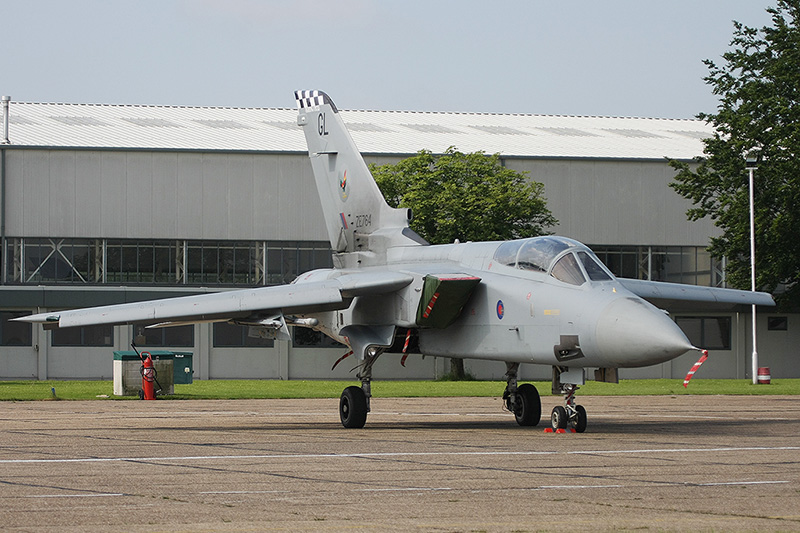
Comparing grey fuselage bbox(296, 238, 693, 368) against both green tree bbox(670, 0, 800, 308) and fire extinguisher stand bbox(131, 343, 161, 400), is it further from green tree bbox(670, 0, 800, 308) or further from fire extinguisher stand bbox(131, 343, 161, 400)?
green tree bbox(670, 0, 800, 308)

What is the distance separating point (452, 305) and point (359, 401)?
242cm

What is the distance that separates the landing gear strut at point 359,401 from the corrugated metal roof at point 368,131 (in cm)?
3133

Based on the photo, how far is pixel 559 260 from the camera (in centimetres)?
1650

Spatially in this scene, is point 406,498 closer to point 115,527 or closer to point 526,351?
point 115,527

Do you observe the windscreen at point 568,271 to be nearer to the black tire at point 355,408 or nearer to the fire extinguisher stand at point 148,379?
the black tire at point 355,408

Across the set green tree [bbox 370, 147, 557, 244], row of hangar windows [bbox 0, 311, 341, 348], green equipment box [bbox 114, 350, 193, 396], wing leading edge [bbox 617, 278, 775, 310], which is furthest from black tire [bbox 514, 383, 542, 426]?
row of hangar windows [bbox 0, 311, 341, 348]

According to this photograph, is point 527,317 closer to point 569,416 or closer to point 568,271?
point 568,271

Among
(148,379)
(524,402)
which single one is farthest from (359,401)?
(148,379)

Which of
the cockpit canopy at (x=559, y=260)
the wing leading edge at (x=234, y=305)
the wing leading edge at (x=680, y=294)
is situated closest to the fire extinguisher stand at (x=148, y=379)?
Answer: the wing leading edge at (x=234, y=305)

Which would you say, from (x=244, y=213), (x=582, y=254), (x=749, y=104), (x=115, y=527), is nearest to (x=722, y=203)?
(x=749, y=104)

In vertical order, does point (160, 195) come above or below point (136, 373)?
above

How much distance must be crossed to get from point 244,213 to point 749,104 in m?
22.5

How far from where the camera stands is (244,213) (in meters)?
49.0

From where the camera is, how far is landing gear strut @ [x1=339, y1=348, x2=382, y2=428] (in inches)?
732
